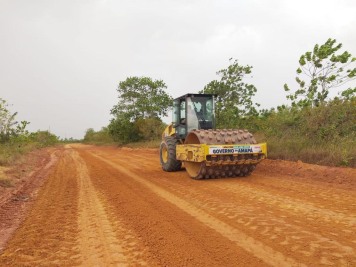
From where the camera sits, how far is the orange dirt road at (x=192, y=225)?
12.0 ft

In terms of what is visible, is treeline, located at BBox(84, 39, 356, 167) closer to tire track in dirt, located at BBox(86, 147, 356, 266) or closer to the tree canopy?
tire track in dirt, located at BBox(86, 147, 356, 266)

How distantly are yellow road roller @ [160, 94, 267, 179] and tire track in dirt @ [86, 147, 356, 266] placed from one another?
1163 mm

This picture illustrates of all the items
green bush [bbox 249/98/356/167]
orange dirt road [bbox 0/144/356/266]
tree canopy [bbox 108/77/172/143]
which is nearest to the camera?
orange dirt road [bbox 0/144/356/266]

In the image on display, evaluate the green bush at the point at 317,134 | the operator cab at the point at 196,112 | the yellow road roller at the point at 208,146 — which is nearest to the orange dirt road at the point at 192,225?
the yellow road roller at the point at 208,146

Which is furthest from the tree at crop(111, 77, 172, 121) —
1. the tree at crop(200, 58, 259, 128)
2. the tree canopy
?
the tree at crop(200, 58, 259, 128)

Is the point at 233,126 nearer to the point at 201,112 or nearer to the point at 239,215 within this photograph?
the point at 201,112

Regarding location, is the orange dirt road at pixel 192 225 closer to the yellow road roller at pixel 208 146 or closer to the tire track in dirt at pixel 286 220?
the tire track in dirt at pixel 286 220

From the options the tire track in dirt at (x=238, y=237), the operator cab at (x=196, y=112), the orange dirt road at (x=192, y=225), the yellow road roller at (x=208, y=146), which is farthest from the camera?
the operator cab at (x=196, y=112)

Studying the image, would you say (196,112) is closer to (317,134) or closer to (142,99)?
(317,134)

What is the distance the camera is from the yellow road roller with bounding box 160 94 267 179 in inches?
346

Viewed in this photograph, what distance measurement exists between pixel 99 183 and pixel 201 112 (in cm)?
394

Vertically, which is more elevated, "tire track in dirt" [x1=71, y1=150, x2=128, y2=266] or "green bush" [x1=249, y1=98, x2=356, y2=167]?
"green bush" [x1=249, y1=98, x2=356, y2=167]

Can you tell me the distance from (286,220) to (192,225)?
1.40 m

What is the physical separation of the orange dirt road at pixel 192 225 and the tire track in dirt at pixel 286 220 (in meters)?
0.01
